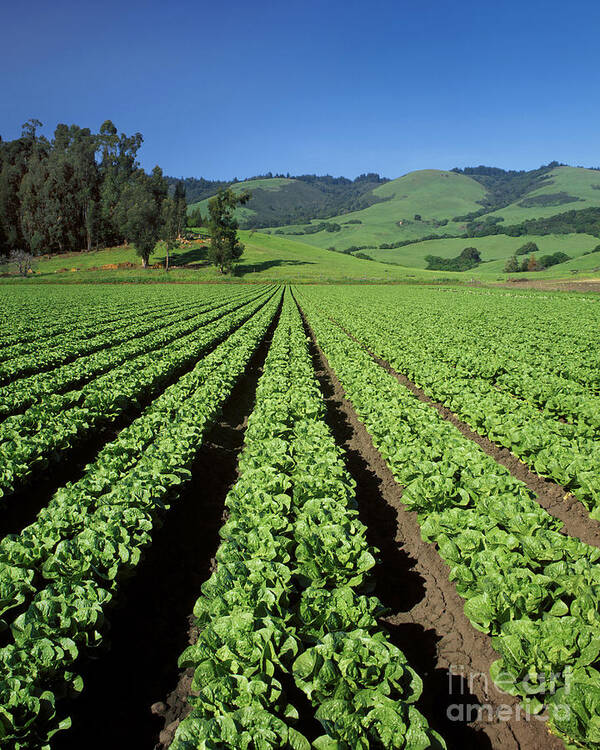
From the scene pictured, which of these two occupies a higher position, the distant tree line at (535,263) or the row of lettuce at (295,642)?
the distant tree line at (535,263)

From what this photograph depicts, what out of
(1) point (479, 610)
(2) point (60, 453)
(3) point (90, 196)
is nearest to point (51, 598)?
(1) point (479, 610)

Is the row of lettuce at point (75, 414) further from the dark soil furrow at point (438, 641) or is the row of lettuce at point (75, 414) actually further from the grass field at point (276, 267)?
the grass field at point (276, 267)

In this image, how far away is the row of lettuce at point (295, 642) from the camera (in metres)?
3.00

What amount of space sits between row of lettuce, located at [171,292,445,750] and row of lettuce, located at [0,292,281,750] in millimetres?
1098

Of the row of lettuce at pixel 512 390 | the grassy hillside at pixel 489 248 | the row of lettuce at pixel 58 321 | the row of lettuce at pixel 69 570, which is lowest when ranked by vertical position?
the row of lettuce at pixel 512 390

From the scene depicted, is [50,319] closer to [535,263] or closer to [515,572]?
[515,572]

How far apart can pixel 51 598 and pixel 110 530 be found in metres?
1.11

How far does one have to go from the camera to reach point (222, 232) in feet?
290

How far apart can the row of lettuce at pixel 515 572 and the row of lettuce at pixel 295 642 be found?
3.93 feet

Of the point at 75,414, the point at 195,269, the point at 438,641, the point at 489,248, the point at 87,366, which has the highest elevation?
the point at 489,248

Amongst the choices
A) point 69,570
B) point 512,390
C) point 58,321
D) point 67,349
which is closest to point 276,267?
point 58,321

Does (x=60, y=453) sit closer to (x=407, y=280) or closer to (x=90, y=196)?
(x=407, y=280)

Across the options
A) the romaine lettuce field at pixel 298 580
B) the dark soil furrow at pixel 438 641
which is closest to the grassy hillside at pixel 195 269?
the romaine lettuce field at pixel 298 580

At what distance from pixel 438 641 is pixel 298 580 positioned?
190 cm
